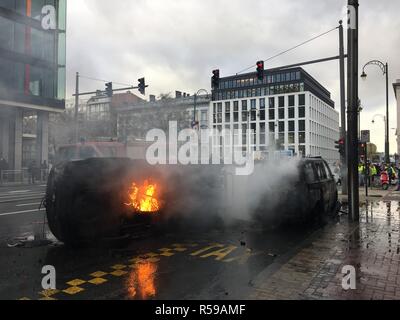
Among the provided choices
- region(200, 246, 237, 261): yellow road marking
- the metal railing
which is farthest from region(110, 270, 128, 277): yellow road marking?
the metal railing

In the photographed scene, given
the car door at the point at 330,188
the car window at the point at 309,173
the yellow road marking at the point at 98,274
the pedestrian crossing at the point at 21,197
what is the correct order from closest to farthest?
the yellow road marking at the point at 98,274, the car window at the point at 309,173, the car door at the point at 330,188, the pedestrian crossing at the point at 21,197

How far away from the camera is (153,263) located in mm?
4703

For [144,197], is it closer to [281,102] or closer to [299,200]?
[299,200]

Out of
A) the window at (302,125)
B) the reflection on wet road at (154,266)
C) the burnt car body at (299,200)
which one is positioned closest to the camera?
the reflection on wet road at (154,266)

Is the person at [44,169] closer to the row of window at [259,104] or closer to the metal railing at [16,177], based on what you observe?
the metal railing at [16,177]

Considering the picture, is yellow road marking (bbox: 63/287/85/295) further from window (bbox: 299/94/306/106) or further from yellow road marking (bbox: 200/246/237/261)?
window (bbox: 299/94/306/106)

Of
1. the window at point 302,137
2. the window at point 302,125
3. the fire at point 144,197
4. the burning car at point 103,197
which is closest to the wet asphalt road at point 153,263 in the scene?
the burning car at point 103,197

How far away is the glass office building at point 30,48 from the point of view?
4762 millimetres

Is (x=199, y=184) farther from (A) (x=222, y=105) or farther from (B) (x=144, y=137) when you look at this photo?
(A) (x=222, y=105)

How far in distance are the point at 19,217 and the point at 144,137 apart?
7041 mm

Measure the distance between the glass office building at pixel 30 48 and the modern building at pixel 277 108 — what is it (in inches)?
2483

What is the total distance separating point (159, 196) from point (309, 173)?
133 inches

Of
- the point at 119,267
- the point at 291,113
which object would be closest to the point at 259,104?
the point at 291,113

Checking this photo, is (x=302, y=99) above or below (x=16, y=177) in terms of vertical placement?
above
